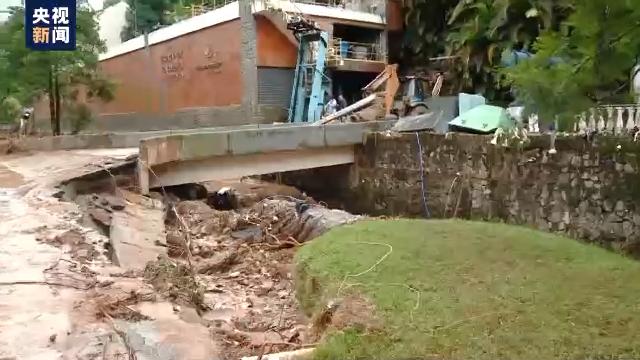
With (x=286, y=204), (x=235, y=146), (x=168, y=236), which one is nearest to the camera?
(x=168, y=236)

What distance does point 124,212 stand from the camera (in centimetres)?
Answer: 1031

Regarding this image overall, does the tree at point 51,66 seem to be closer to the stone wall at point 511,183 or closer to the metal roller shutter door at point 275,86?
the metal roller shutter door at point 275,86

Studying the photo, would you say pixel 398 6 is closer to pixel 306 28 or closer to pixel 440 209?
pixel 306 28

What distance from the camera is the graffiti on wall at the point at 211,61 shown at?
24.2 metres

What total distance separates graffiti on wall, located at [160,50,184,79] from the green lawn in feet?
64.6

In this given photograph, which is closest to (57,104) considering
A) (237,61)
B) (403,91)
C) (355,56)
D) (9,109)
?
(9,109)

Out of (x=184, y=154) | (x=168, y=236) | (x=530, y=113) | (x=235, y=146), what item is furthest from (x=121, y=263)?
(x=235, y=146)

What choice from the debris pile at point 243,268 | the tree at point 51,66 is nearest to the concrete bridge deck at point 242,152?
the debris pile at point 243,268

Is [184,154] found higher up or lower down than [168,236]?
higher up

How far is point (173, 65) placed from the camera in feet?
86.3

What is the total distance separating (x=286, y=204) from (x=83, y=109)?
9.93m

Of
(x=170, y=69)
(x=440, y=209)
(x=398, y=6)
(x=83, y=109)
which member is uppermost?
(x=398, y=6)

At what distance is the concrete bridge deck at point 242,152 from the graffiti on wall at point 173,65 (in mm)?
11465

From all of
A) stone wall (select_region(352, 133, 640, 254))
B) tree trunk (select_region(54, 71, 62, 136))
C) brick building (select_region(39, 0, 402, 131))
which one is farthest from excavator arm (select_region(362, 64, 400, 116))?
tree trunk (select_region(54, 71, 62, 136))
